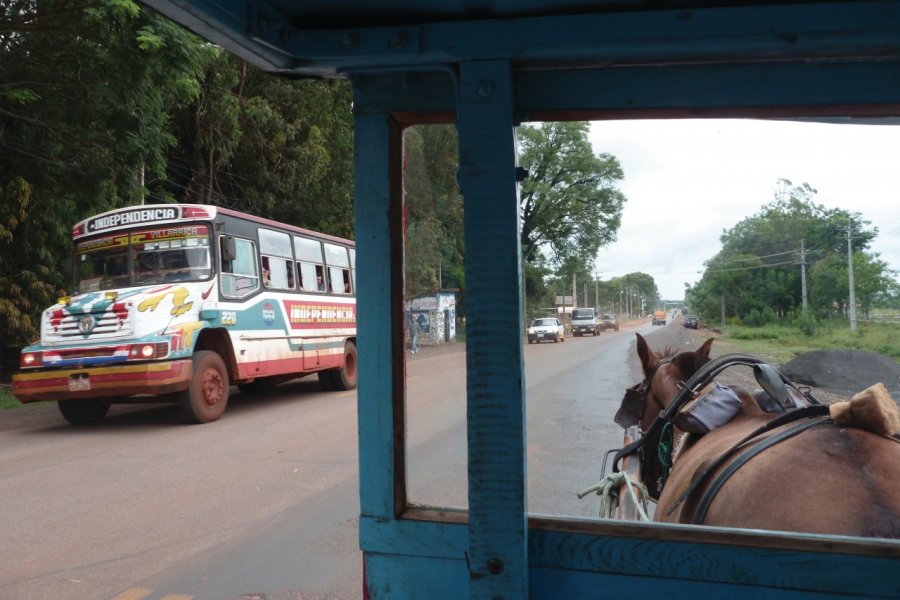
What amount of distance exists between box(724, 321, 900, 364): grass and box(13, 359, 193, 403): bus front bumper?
6900mm

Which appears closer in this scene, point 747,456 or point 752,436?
point 747,456

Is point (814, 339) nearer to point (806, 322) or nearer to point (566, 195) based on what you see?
point (806, 322)

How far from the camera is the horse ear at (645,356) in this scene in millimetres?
3871

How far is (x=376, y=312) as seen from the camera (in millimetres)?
1576

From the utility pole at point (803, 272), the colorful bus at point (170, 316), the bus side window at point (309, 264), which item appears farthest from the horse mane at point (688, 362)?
the bus side window at point (309, 264)

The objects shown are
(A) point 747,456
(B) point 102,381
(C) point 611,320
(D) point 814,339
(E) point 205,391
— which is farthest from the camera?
(C) point 611,320

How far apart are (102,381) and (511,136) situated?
330 inches

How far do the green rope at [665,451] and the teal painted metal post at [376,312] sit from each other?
1.77 meters

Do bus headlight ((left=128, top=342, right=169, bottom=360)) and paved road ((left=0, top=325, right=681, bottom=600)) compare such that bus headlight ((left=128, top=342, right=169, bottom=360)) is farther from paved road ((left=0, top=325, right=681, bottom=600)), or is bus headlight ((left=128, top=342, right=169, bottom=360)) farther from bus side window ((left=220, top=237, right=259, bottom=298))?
bus side window ((left=220, top=237, right=259, bottom=298))

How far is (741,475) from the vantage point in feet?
6.92

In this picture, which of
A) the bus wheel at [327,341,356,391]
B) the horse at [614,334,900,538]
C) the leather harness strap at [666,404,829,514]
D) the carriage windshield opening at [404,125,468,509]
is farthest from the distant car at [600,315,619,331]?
the carriage windshield opening at [404,125,468,509]

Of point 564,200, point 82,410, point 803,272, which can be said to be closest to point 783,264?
point 803,272

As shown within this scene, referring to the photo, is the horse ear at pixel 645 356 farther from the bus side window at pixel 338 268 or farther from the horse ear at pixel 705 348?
the bus side window at pixel 338 268

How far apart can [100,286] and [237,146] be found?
791cm
